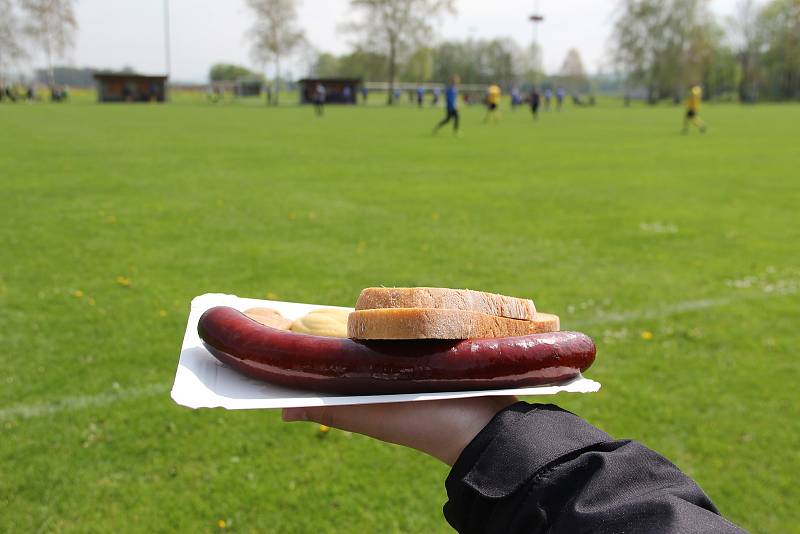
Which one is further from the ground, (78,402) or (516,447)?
(516,447)

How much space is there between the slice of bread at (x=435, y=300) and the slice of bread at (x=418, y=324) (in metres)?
0.04

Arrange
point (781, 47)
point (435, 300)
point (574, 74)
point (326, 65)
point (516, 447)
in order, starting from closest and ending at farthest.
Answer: point (516, 447) < point (435, 300) < point (781, 47) < point (574, 74) < point (326, 65)

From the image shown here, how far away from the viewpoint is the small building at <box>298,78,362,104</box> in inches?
3255

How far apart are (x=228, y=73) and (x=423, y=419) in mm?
198183

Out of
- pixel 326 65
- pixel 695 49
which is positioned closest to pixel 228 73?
pixel 326 65

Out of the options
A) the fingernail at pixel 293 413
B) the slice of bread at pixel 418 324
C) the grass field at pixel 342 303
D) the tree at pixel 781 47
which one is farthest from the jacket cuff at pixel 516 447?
the tree at pixel 781 47

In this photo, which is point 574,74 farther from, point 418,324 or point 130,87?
point 418,324

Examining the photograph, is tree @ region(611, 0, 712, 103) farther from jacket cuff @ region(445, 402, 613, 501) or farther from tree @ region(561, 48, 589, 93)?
jacket cuff @ region(445, 402, 613, 501)

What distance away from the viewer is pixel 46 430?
4695mm

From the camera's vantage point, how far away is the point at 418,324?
167 cm

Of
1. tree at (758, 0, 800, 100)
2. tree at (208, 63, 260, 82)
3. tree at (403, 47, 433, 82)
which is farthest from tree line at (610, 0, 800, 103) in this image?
tree at (208, 63, 260, 82)

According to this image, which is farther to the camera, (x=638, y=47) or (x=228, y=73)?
(x=228, y=73)

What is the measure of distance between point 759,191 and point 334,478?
1473 centimetres

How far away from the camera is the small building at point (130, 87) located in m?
80.5
